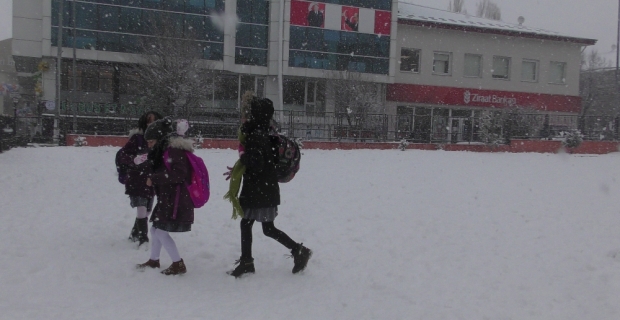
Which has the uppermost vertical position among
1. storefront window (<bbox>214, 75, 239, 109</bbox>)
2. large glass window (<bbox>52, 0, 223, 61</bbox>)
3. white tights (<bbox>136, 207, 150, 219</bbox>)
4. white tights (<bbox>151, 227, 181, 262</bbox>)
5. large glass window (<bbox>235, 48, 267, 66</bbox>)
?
large glass window (<bbox>52, 0, 223, 61</bbox>)

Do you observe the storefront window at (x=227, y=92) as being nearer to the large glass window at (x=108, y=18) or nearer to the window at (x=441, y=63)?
the large glass window at (x=108, y=18)

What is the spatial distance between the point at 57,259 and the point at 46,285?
76 centimetres

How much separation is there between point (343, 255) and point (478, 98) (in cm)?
3107

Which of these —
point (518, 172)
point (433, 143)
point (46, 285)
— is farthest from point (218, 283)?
point (433, 143)

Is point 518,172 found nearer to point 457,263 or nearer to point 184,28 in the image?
point 457,263

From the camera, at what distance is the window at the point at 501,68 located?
3503 cm

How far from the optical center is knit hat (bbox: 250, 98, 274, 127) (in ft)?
14.8

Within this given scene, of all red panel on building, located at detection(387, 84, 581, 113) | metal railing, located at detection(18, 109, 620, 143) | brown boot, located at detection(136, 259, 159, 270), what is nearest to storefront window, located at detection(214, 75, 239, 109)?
red panel on building, located at detection(387, 84, 581, 113)

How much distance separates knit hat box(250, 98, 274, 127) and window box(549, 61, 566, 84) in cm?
3611

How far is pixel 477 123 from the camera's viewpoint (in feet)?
67.4

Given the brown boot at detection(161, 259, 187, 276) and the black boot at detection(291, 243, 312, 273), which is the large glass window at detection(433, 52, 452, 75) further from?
the brown boot at detection(161, 259, 187, 276)

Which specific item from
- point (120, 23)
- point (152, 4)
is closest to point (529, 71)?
point (152, 4)

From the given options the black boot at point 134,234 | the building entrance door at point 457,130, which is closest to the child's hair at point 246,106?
the black boot at point 134,234

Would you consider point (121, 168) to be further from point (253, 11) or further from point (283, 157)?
point (253, 11)
